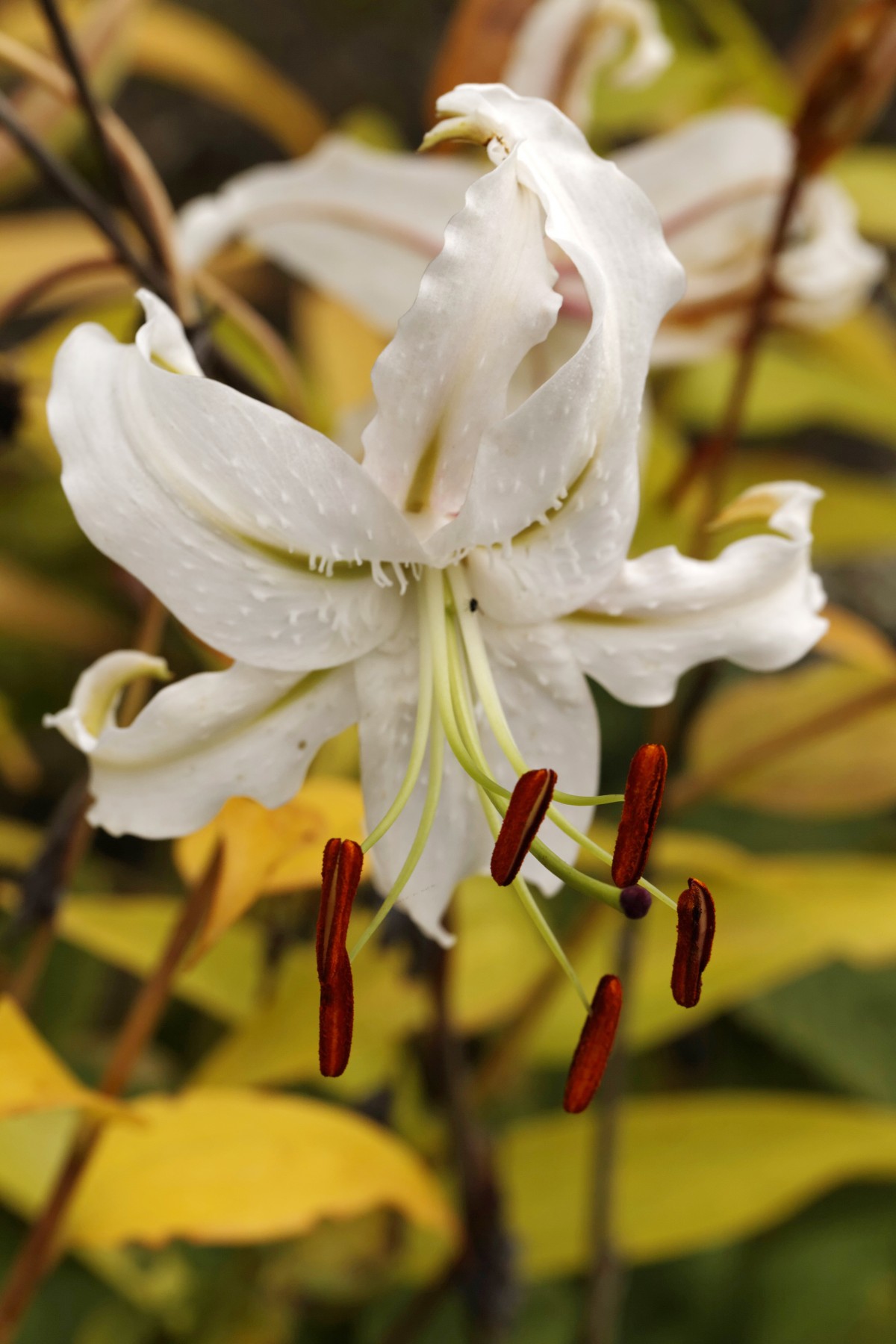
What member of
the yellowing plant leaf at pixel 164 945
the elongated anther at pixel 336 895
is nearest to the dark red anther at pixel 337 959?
the elongated anther at pixel 336 895

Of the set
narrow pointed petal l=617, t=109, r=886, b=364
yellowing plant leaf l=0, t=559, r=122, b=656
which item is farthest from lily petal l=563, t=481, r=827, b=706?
yellowing plant leaf l=0, t=559, r=122, b=656

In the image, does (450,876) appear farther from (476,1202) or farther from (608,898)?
(476,1202)

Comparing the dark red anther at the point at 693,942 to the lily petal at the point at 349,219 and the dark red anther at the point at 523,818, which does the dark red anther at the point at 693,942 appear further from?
the lily petal at the point at 349,219

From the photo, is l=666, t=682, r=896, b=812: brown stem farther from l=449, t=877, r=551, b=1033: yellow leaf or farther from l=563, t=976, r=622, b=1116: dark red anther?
l=563, t=976, r=622, b=1116: dark red anther

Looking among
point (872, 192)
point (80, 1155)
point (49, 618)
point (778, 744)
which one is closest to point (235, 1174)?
point (80, 1155)

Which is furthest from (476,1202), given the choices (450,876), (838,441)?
(838,441)

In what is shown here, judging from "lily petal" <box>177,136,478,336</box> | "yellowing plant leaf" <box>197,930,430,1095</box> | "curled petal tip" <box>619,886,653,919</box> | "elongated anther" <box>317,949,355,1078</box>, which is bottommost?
"yellowing plant leaf" <box>197,930,430,1095</box>
